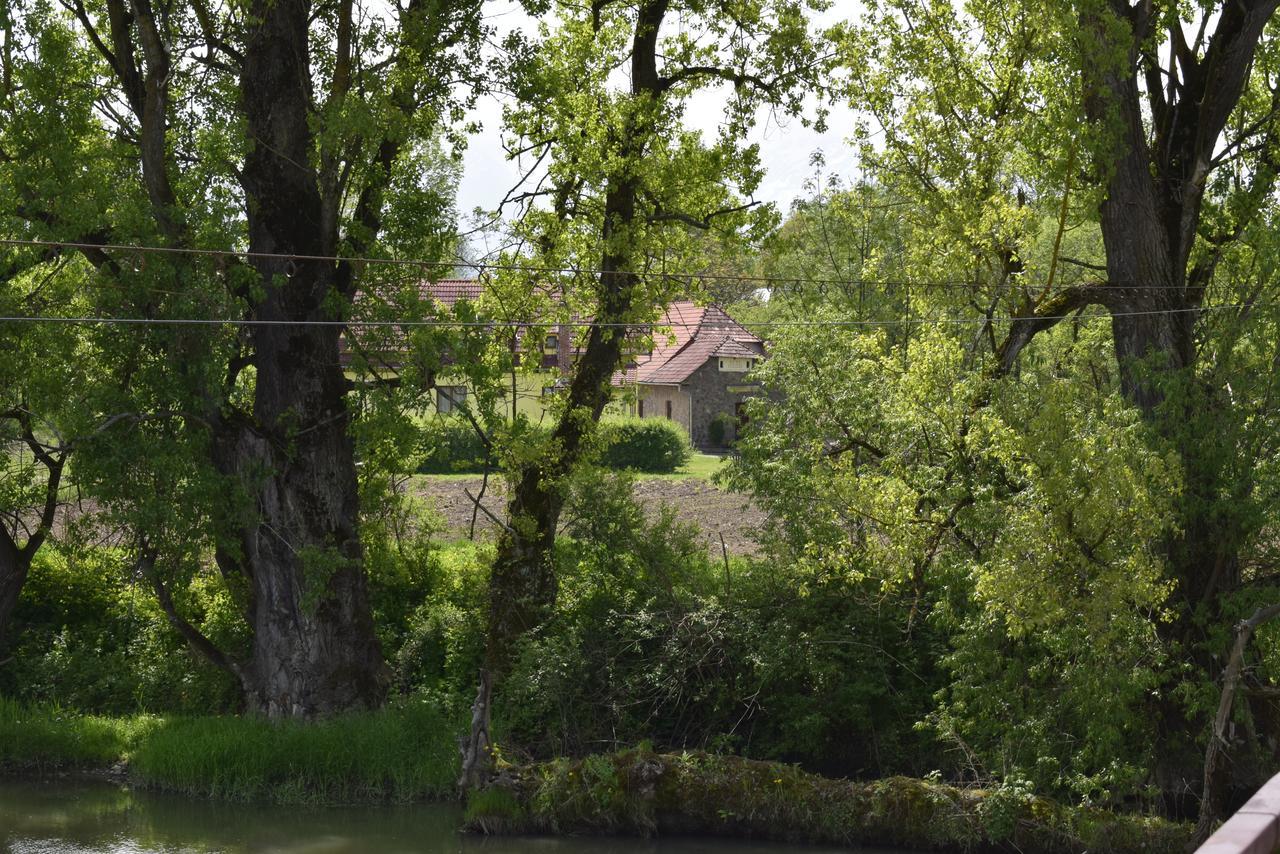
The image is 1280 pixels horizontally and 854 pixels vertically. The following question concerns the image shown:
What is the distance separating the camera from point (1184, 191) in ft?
53.8

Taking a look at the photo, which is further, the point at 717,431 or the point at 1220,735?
the point at 717,431

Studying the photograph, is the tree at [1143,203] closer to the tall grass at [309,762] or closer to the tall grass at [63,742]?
the tall grass at [309,762]

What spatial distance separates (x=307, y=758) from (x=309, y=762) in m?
0.07

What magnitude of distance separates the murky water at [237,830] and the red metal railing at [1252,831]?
9.62m

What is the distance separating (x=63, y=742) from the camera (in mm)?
17969

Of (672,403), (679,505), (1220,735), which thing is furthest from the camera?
(672,403)

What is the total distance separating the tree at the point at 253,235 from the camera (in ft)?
53.5

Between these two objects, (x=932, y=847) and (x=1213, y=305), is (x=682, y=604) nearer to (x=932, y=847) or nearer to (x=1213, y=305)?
(x=932, y=847)

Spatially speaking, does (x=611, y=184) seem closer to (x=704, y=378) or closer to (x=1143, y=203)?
(x=1143, y=203)

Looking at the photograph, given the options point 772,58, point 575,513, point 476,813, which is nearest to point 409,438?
point 575,513

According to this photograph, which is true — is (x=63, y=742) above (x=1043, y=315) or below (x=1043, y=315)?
below

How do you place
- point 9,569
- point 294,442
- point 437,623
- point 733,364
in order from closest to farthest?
1. point 294,442
2. point 9,569
3. point 437,623
4. point 733,364

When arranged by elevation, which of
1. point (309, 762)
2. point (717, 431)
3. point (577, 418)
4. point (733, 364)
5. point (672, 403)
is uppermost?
point (733, 364)

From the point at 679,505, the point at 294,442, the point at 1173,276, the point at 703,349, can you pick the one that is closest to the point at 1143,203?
the point at 1173,276
